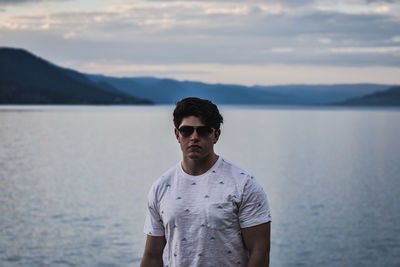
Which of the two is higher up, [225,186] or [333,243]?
[225,186]

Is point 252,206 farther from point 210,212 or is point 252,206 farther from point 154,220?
point 154,220

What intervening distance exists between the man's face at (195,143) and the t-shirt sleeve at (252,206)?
0.33 meters

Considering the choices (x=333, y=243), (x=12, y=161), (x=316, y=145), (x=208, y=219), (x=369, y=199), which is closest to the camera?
(x=208, y=219)

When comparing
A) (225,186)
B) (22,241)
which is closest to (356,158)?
(22,241)

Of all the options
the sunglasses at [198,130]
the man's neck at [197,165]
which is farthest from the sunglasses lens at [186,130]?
the man's neck at [197,165]

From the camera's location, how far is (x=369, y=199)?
29.8m

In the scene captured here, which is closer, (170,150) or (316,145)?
(170,150)

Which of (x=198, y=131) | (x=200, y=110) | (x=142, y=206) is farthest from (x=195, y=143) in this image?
(x=142, y=206)

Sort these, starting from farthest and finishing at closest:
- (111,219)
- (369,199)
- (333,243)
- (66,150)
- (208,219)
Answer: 1. (66,150)
2. (369,199)
3. (111,219)
4. (333,243)
5. (208,219)

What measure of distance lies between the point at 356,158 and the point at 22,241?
128ft

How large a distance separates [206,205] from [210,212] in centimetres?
5

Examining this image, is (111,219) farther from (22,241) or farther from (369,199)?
(369,199)

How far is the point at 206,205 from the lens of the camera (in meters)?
3.20

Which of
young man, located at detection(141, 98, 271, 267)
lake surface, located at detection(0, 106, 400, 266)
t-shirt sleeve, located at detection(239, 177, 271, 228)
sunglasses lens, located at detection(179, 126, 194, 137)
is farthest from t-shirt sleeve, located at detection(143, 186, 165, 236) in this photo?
lake surface, located at detection(0, 106, 400, 266)
